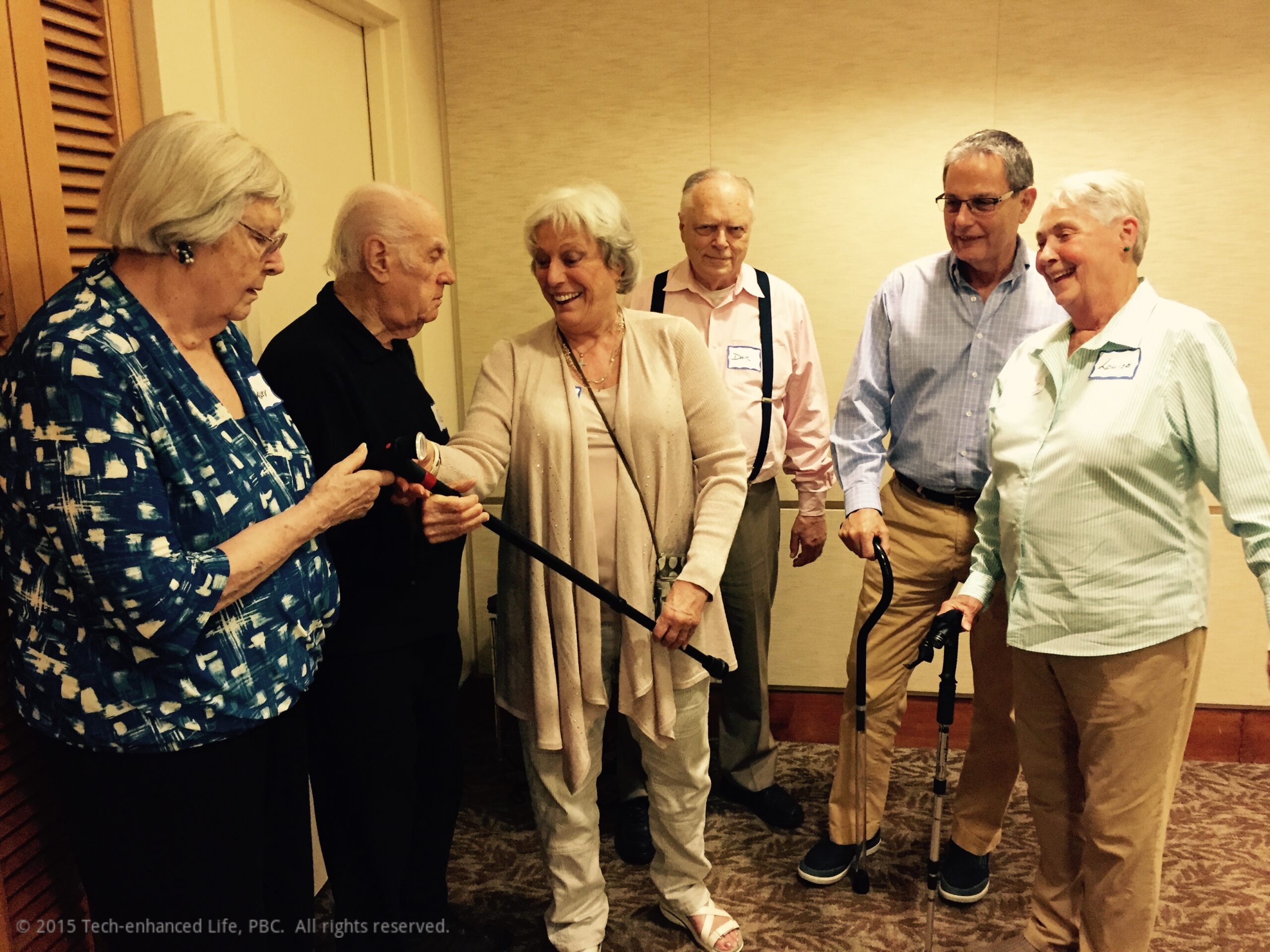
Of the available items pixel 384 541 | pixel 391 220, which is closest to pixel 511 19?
pixel 391 220

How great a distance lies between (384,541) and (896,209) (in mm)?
2068

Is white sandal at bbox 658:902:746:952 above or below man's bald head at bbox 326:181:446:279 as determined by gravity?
below

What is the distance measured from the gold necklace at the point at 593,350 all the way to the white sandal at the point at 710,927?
127cm

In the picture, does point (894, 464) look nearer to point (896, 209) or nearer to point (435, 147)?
point (896, 209)

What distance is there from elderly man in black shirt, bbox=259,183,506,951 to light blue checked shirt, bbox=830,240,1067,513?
3.58 ft

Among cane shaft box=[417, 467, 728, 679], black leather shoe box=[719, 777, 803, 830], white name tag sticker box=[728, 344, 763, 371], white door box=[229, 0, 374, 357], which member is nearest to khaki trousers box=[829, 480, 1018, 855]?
black leather shoe box=[719, 777, 803, 830]

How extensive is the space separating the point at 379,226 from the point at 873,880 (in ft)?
6.62

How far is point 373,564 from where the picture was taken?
6.11 feet

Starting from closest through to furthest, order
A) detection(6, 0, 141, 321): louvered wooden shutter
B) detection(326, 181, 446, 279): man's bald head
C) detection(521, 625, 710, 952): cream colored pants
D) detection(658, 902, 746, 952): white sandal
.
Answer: detection(6, 0, 141, 321): louvered wooden shutter < detection(326, 181, 446, 279): man's bald head < detection(521, 625, 710, 952): cream colored pants < detection(658, 902, 746, 952): white sandal

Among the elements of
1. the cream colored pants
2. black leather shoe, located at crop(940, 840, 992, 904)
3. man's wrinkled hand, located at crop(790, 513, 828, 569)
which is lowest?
black leather shoe, located at crop(940, 840, 992, 904)

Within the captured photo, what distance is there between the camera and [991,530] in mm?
2109

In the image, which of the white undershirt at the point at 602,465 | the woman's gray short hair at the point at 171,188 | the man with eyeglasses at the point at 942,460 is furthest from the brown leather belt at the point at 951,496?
the woman's gray short hair at the point at 171,188

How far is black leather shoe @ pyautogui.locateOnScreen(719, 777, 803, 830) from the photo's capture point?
2.79 m

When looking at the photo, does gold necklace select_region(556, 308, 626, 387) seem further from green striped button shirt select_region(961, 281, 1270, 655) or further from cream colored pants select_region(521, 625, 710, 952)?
green striped button shirt select_region(961, 281, 1270, 655)
